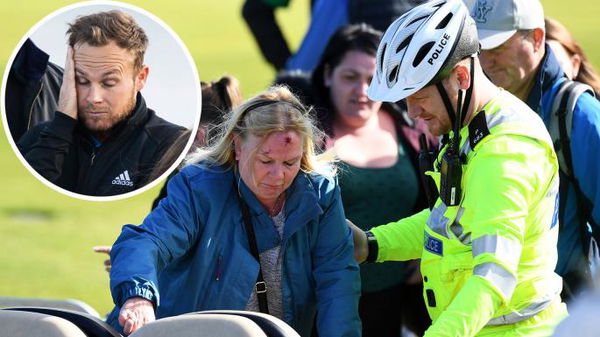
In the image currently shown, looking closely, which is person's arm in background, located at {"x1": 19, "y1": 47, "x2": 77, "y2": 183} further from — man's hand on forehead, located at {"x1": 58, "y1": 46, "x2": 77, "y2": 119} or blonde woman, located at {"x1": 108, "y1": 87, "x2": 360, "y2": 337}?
blonde woman, located at {"x1": 108, "y1": 87, "x2": 360, "y2": 337}

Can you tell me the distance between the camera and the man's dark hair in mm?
5078

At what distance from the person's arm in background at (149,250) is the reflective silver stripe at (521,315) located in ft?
3.67

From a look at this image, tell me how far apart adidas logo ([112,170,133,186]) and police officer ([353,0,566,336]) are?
121 centimetres

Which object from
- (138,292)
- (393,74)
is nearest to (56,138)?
(138,292)

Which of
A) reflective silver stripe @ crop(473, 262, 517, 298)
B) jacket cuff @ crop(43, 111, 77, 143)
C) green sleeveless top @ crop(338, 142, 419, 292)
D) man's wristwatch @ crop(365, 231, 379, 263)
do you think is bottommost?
green sleeveless top @ crop(338, 142, 419, 292)

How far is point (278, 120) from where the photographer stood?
4.89 m

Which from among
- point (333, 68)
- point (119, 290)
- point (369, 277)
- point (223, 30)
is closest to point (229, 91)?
point (333, 68)

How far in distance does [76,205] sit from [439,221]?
10.7 meters

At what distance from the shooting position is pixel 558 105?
5.35 metres

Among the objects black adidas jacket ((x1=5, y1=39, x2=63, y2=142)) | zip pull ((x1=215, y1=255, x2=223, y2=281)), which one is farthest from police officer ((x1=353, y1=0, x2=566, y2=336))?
black adidas jacket ((x1=5, y1=39, x2=63, y2=142))

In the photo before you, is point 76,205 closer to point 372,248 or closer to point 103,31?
point 103,31

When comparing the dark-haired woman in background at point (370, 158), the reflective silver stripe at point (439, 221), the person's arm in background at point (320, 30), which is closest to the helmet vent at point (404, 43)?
the reflective silver stripe at point (439, 221)

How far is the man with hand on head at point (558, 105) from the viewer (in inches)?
206

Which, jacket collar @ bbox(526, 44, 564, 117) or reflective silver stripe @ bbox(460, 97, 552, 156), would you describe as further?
jacket collar @ bbox(526, 44, 564, 117)
